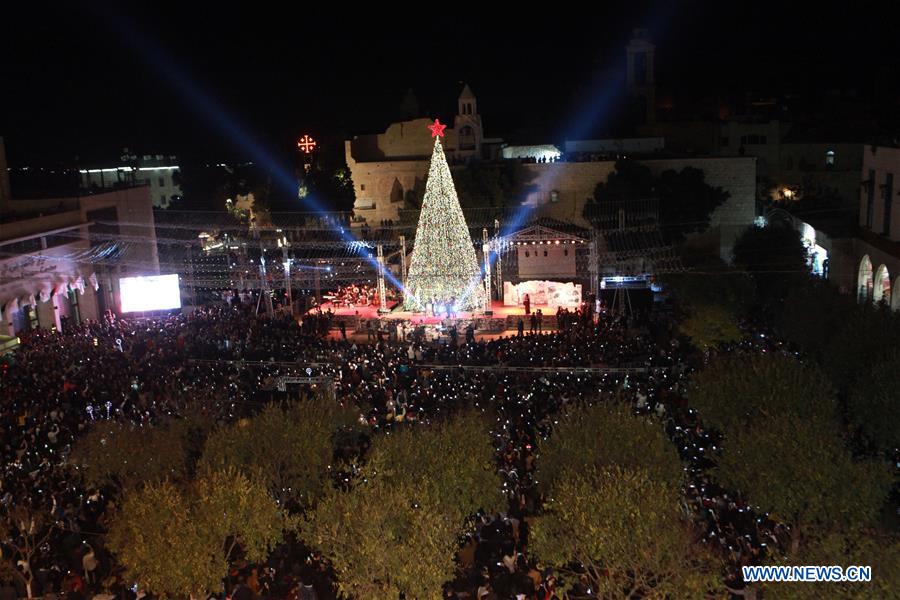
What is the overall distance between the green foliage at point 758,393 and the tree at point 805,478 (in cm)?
123

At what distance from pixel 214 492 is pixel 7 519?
3735 millimetres

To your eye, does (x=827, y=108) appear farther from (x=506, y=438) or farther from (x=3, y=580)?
(x=3, y=580)

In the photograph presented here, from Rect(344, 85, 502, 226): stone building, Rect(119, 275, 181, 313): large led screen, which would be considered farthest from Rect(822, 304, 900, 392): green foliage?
Rect(344, 85, 502, 226): stone building

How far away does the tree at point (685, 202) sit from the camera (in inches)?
1489

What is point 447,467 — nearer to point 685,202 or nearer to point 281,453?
point 281,453

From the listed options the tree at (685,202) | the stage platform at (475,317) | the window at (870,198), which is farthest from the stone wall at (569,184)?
Answer: the window at (870,198)

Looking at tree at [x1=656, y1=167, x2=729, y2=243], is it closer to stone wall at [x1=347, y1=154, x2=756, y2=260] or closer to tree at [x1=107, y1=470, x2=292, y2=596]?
stone wall at [x1=347, y1=154, x2=756, y2=260]

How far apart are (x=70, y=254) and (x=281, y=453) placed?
2085cm

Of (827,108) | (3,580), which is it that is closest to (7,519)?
(3,580)

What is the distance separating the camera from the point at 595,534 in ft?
35.0

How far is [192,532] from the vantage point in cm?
1132

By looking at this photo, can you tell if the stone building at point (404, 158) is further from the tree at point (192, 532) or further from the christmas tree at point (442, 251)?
Answer: the tree at point (192, 532)

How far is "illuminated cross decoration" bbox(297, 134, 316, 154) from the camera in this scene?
5181 cm

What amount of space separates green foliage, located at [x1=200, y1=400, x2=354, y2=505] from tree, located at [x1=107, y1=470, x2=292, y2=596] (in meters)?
1.44
